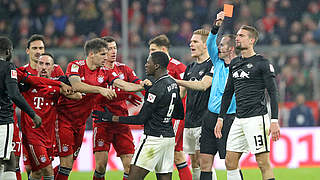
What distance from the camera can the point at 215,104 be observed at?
7711 millimetres

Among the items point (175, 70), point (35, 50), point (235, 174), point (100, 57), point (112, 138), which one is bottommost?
point (235, 174)

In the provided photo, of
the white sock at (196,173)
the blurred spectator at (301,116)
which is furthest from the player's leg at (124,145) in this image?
the blurred spectator at (301,116)

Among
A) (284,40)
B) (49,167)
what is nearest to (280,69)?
(284,40)

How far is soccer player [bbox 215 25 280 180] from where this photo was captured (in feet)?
22.8

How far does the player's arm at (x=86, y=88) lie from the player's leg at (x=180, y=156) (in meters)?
1.47

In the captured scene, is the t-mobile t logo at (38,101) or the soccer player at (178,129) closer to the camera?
the t-mobile t logo at (38,101)

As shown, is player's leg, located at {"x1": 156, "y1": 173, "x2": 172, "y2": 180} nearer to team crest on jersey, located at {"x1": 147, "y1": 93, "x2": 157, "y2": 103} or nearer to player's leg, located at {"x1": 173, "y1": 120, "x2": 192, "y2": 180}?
team crest on jersey, located at {"x1": 147, "y1": 93, "x2": 157, "y2": 103}

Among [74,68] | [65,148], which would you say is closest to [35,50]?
[74,68]

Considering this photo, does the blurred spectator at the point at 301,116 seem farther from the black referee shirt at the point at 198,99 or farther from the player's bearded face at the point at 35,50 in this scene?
the player's bearded face at the point at 35,50

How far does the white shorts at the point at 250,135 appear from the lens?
695 centimetres

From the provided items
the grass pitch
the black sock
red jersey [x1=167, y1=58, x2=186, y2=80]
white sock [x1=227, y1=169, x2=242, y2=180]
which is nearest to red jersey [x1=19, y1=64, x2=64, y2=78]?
red jersey [x1=167, y1=58, x2=186, y2=80]

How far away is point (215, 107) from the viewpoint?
303 inches

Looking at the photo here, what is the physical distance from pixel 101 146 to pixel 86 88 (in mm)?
988

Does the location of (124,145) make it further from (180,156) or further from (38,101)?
(38,101)
